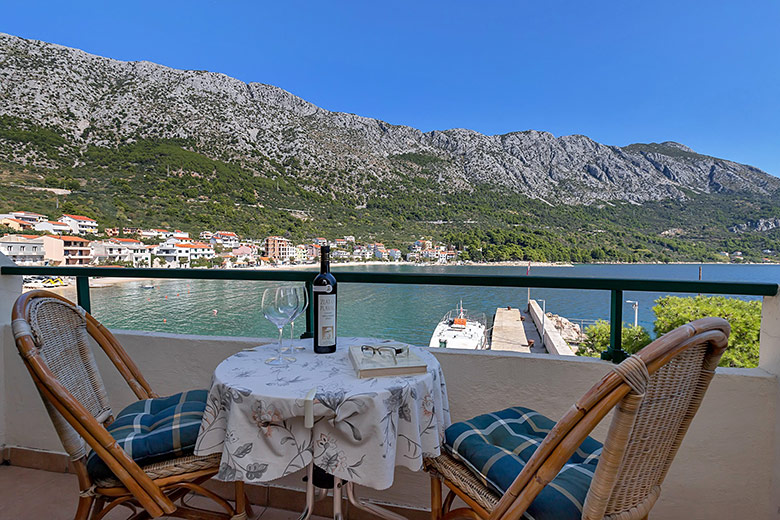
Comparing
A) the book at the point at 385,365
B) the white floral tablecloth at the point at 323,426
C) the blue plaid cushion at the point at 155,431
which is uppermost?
the book at the point at 385,365

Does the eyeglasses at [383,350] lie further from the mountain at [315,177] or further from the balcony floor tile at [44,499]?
the mountain at [315,177]

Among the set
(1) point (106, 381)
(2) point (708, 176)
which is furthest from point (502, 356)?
(2) point (708, 176)

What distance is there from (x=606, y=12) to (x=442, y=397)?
47341 millimetres

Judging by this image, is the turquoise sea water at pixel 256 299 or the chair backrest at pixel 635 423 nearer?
the chair backrest at pixel 635 423

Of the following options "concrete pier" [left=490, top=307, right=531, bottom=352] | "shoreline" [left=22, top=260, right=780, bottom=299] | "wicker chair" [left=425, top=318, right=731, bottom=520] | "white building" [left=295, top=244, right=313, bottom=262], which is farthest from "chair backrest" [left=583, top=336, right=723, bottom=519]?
"concrete pier" [left=490, top=307, right=531, bottom=352]

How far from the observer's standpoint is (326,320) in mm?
1191

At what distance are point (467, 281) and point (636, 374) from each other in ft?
3.04

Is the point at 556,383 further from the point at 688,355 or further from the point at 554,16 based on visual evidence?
the point at 554,16

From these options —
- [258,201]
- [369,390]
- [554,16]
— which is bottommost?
[369,390]

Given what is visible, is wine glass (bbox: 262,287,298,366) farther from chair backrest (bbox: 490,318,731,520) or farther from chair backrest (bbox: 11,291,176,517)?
chair backrest (bbox: 490,318,731,520)

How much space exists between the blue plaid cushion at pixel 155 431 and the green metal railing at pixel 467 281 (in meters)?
0.52

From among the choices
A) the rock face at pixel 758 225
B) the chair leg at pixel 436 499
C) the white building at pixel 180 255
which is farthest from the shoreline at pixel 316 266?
the rock face at pixel 758 225

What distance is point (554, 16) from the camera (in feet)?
124

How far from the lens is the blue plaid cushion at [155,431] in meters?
1.11
